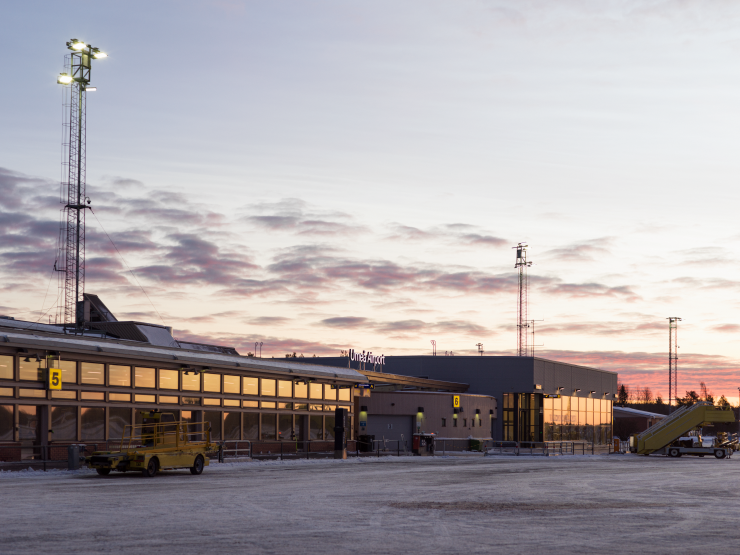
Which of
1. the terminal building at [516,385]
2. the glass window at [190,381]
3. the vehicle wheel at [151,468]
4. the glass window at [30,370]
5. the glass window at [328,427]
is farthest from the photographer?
the terminal building at [516,385]

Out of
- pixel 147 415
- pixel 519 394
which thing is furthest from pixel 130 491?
pixel 519 394

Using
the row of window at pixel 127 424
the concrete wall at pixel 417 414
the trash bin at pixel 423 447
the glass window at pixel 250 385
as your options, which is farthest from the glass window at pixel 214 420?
the concrete wall at pixel 417 414

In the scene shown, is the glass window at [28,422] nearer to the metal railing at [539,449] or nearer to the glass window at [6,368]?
the glass window at [6,368]

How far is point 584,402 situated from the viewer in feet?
336

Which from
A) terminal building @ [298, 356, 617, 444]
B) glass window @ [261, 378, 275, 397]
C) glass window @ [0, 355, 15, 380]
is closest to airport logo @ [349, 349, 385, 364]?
terminal building @ [298, 356, 617, 444]

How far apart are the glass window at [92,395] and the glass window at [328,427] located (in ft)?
66.9

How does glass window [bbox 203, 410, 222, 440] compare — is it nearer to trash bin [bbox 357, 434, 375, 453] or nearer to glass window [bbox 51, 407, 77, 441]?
glass window [bbox 51, 407, 77, 441]

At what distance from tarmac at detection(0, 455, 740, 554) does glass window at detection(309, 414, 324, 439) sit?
21.5 m

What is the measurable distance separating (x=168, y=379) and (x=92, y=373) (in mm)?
5395

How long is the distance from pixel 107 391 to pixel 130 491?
16630mm

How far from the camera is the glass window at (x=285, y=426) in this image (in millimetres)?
54844

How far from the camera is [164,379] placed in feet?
151

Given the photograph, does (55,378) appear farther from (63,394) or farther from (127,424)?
(127,424)

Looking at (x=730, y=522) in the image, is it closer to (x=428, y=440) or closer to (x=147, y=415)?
(x=147, y=415)
